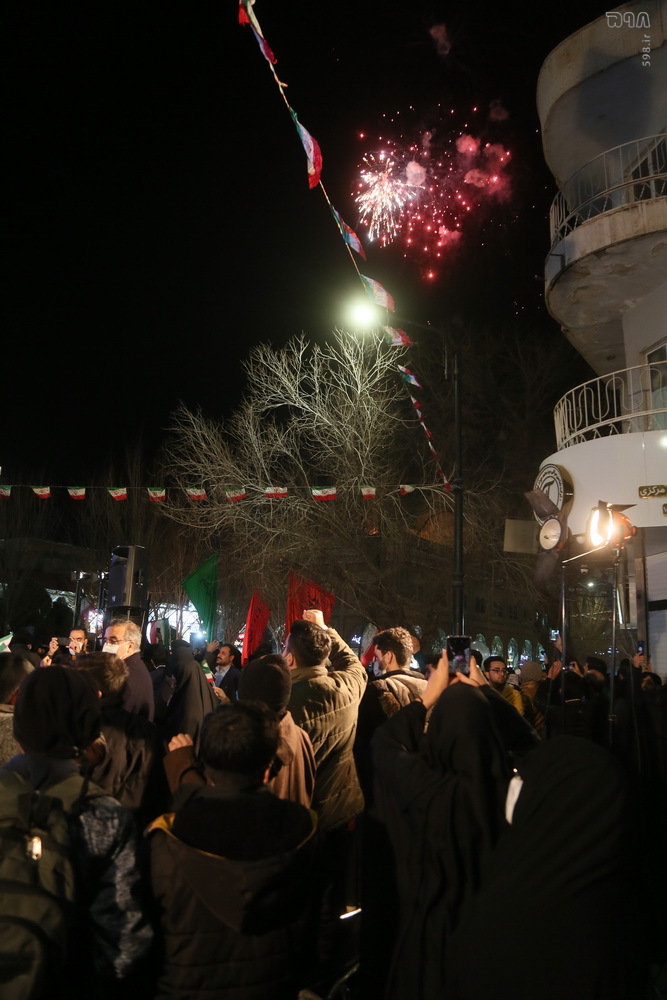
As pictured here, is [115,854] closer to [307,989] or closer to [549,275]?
[307,989]

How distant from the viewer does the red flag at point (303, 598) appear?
17.9 m

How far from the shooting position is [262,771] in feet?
8.93

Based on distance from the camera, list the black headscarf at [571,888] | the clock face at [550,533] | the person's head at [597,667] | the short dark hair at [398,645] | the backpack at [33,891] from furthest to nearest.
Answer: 1. the clock face at [550,533]
2. the person's head at [597,667]
3. the short dark hair at [398,645]
4. the backpack at [33,891]
5. the black headscarf at [571,888]

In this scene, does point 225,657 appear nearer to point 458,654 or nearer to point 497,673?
point 497,673

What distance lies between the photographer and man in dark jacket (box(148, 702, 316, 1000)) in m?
2.43

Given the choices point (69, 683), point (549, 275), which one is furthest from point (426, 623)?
point (69, 683)

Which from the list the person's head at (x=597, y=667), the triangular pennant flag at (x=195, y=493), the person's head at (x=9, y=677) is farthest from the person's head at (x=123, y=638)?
the triangular pennant flag at (x=195, y=493)

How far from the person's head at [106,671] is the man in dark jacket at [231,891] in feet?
5.92

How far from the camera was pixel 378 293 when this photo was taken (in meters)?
13.4

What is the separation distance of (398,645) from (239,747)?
288cm

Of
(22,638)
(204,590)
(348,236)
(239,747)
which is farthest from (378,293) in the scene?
(239,747)

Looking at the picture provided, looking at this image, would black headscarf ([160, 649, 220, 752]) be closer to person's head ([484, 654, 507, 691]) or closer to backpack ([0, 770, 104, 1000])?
backpack ([0, 770, 104, 1000])

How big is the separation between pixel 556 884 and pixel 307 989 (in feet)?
7.71

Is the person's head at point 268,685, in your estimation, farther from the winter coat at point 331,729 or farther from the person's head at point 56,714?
the person's head at point 56,714
